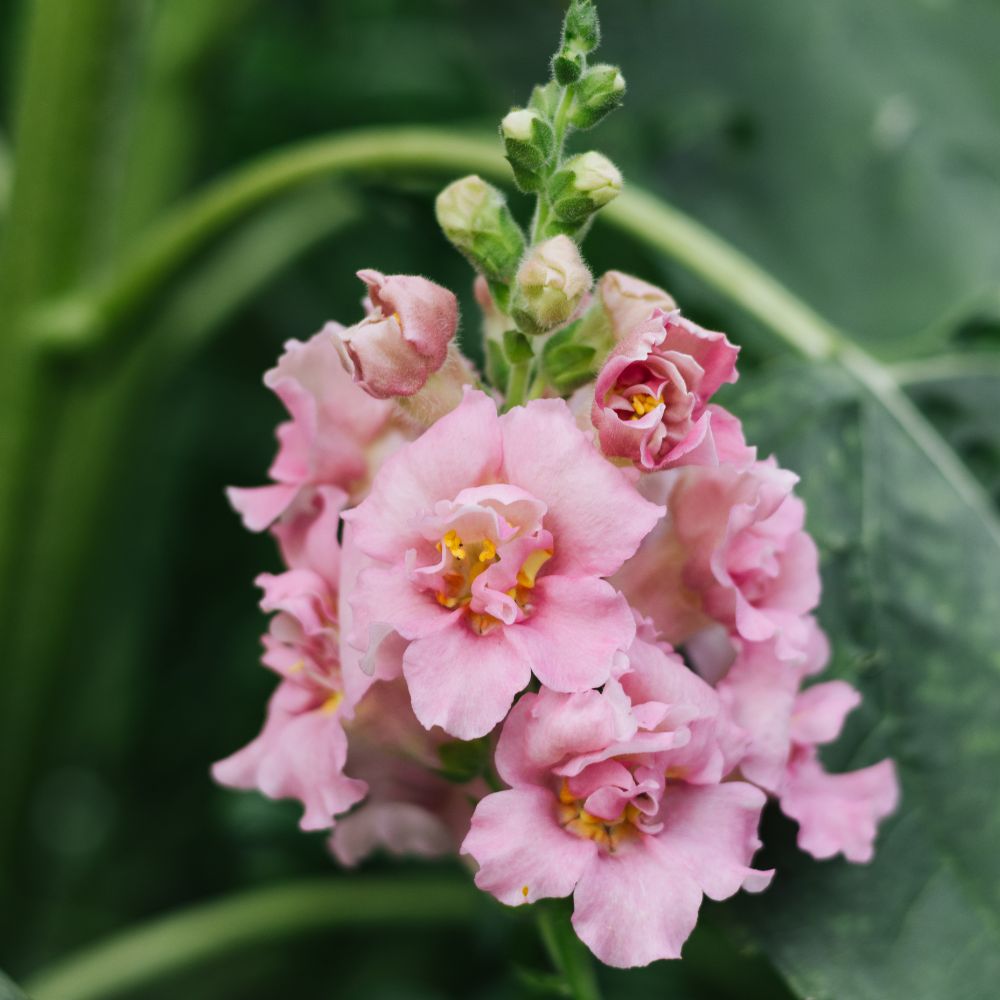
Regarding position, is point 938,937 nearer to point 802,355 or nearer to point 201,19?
point 802,355

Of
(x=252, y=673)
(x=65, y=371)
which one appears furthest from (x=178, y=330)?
(x=252, y=673)

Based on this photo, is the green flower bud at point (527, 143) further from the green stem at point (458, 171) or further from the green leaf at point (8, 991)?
the green leaf at point (8, 991)

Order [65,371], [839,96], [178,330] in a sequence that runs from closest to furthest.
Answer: [65,371] → [178,330] → [839,96]

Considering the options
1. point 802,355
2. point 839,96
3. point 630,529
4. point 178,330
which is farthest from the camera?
point 839,96

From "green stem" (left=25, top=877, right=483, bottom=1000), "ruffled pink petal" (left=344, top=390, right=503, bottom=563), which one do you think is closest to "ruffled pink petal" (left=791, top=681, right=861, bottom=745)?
"ruffled pink petal" (left=344, top=390, right=503, bottom=563)

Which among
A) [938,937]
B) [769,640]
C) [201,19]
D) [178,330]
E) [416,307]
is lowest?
[938,937]

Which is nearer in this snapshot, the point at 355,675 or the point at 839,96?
the point at 355,675

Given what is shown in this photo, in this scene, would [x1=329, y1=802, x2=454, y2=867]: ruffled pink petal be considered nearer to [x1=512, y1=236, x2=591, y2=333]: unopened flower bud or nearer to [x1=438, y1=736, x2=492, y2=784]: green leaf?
[x1=438, y1=736, x2=492, y2=784]: green leaf
